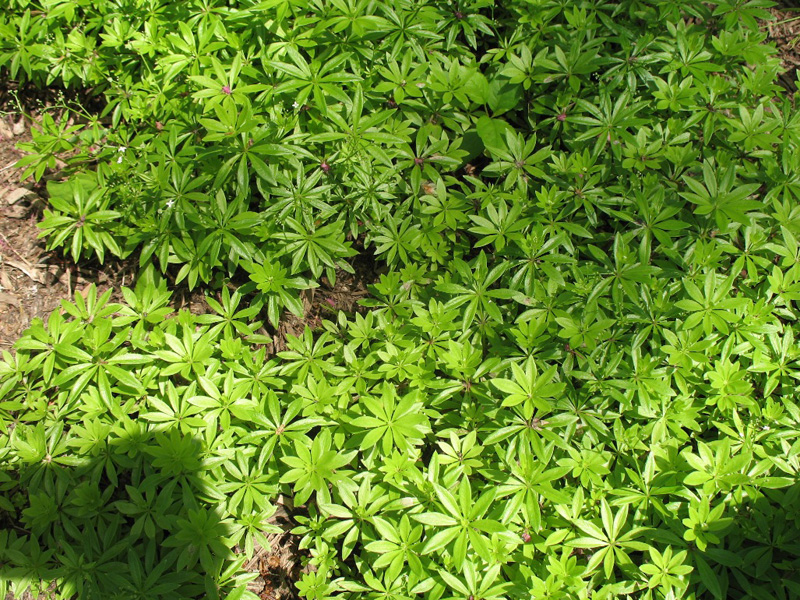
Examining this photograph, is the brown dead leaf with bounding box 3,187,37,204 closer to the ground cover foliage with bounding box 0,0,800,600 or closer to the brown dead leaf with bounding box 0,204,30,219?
the brown dead leaf with bounding box 0,204,30,219

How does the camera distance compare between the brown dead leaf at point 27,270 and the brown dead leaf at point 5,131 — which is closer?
the brown dead leaf at point 27,270

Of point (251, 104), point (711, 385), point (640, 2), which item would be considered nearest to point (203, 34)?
point (251, 104)

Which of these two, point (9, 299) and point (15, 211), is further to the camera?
point (15, 211)

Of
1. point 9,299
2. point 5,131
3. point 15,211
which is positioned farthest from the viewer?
point 5,131

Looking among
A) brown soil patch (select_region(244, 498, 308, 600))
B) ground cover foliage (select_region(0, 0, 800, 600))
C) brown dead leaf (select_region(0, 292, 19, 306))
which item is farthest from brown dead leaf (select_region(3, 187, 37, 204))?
brown soil patch (select_region(244, 498, 308, 600))

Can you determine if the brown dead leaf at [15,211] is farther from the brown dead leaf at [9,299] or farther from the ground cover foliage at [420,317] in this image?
the brown dead leaf at [9,299]

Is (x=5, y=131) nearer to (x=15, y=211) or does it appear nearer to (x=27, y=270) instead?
(x=15, y=211)

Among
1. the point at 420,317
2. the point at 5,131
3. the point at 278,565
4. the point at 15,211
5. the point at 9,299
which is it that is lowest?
the point at 278,565

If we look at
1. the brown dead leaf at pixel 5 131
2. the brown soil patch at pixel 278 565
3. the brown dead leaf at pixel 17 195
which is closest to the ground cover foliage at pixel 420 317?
the brown soil patch at pixel 278 565

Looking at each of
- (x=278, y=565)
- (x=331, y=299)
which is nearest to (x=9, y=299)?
(x=331, y=299)
